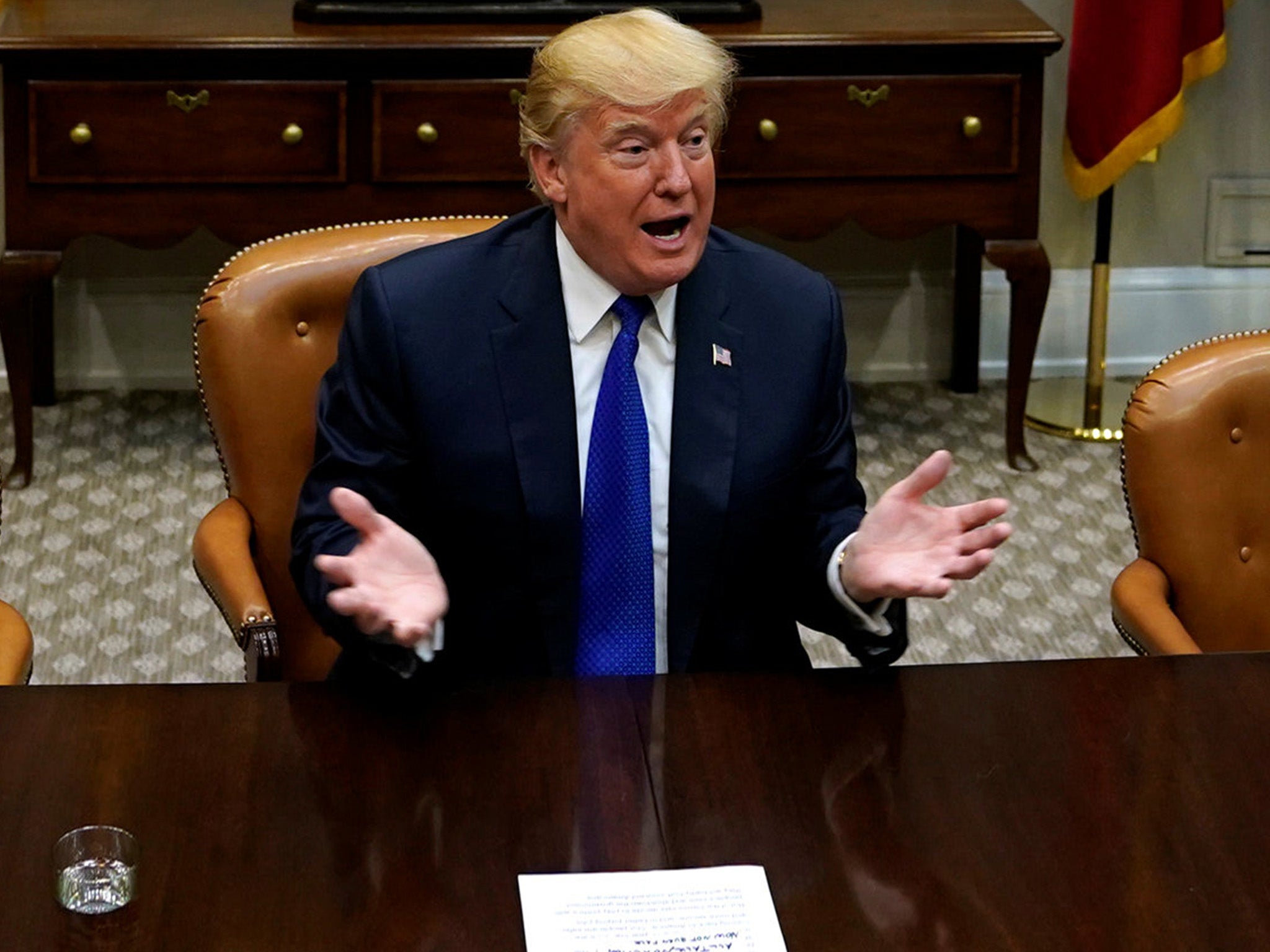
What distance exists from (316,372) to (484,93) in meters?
1.74

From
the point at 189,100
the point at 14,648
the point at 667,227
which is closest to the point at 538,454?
the point at 667,227

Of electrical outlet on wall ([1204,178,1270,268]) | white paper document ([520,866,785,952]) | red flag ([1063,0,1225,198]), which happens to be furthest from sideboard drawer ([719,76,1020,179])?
white paper document ([520,866,785,952])

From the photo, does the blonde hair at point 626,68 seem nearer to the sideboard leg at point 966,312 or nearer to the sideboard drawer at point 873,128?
the sideboard drawer at point 873,128

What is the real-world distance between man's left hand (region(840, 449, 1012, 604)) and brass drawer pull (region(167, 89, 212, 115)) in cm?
257

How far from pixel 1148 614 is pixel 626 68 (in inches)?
36.0

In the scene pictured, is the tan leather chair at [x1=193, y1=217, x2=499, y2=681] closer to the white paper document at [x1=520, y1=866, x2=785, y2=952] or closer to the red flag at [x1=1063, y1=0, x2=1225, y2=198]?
the white paper document at [x1=520, y1=866, x2=785, y2=952]

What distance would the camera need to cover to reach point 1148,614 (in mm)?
2385

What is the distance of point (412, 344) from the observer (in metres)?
2.29

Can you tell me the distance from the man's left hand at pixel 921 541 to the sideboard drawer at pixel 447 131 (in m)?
2.36

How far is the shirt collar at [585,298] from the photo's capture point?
2.30m

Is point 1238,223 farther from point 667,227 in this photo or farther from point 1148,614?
point 667,227

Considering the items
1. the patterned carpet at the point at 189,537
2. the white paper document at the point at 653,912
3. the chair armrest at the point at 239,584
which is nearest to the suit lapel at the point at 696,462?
the chair armrest at the point at 239,584

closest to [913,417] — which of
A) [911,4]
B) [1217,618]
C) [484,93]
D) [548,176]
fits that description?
[911,4]

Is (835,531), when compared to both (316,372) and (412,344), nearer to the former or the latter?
(412,344)
